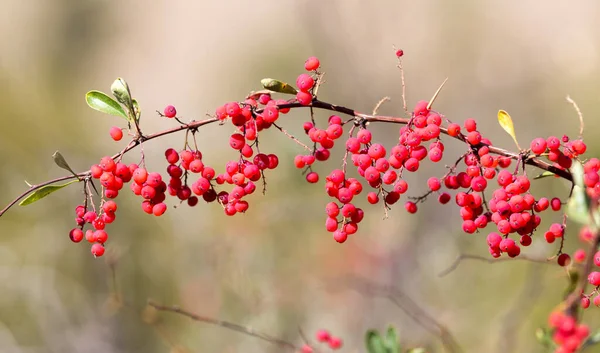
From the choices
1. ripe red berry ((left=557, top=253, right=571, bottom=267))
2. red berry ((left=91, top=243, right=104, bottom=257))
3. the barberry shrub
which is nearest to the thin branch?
the barberry shrub

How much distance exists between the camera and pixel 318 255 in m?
5.07

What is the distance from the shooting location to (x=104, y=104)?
1483mm

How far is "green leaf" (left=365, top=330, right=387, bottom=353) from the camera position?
5.63ft

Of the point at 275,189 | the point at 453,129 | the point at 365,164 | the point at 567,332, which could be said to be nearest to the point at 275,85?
the point at 365,164

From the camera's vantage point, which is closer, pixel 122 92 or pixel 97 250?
pixel 122 92

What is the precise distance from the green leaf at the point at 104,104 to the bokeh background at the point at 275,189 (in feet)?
3.23

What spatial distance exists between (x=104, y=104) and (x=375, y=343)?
967mm

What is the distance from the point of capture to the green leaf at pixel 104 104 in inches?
57.3

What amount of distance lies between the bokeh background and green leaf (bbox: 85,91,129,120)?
3.23 feet

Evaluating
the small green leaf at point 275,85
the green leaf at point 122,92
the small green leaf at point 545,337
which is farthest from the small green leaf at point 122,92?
the small green leaf at point 545,337

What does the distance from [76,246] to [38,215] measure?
54 cm

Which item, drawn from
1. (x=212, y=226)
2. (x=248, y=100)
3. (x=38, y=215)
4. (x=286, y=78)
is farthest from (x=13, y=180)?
(x=248, y=100)

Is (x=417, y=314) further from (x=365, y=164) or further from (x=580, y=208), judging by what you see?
(x=580, y=208)

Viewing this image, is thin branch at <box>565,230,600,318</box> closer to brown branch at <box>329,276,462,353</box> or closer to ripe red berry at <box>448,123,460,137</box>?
ripe red berry at <box>448,123,460,137</box>
